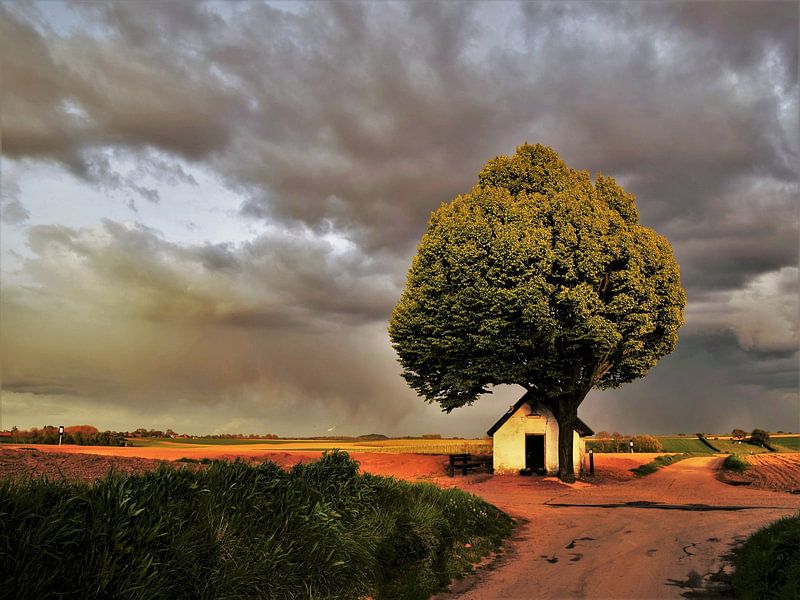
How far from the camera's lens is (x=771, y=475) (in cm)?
3356

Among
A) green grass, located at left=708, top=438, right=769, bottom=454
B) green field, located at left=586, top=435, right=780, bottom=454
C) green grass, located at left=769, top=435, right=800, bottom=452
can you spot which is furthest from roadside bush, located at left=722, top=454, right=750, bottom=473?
green grass, located at left=769, top=435, right=800, bottom=452

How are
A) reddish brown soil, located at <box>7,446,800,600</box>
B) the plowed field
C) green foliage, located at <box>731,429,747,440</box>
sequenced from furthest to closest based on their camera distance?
green foliage, located at <box>731,429,747,440</box>
the plowed field
reddish brown soil, located at <box>7,446,800,600</box>

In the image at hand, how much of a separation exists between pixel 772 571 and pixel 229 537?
909cm

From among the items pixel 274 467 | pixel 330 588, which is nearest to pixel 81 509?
pixel 330 588

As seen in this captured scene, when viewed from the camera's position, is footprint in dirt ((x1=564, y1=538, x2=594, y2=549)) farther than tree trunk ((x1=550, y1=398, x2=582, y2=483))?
No

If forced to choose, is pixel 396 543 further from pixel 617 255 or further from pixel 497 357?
pixel 617 255

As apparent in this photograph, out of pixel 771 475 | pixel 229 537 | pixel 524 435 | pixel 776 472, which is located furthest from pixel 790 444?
pixel 229 537

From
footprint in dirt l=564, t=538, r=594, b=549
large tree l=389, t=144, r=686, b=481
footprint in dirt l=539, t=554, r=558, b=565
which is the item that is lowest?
footprint in dirt l=539, t=554, r=558, b=565

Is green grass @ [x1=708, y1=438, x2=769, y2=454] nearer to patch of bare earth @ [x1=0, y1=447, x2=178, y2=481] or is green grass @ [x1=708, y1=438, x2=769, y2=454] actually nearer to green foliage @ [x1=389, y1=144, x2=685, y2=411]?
green foliage @ [x1=389, y1=144, x2=685, y2=411]

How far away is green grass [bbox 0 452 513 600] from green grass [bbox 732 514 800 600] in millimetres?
5264

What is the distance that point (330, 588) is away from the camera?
31.5 ft

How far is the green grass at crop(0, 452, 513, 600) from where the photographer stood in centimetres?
660

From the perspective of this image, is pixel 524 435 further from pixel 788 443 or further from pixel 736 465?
pixel 788 443

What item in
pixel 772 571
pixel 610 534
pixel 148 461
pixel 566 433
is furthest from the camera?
pixel 566 433
